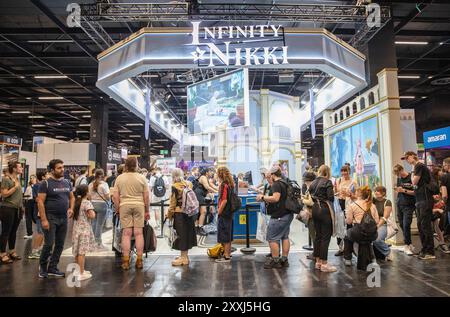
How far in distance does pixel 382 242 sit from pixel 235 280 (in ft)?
7.86

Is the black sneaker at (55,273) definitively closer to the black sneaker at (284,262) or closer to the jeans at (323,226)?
the black sneaker at (284,262)

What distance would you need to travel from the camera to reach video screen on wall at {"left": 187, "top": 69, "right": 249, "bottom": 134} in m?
7.30

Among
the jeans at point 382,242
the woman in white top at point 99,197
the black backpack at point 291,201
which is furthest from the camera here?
the woman in white top at point 99,197

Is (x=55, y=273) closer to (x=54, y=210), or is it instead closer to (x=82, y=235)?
(x=82, y=235)

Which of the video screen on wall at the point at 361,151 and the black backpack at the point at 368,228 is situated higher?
the video screen on wall at the point at 361,151

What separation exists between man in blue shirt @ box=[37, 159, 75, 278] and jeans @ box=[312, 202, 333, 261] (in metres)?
3.31

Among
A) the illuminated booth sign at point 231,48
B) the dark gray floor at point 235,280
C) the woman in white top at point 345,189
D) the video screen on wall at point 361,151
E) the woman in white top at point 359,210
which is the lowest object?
the dark gray floor at point 235,280

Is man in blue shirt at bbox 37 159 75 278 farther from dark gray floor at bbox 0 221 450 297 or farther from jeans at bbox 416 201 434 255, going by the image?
jeans at bbox 416 201 434 255

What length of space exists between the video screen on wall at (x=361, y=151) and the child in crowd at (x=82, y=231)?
5.41m

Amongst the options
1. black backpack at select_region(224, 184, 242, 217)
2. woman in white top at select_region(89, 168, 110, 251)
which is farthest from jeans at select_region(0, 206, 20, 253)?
black backpack at select_region(224, 184, 242, 217)

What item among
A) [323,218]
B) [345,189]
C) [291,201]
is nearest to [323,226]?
[323,218]

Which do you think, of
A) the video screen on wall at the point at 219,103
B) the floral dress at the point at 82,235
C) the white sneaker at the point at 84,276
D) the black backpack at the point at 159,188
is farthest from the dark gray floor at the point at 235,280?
the video screen on wall at the point at 219,103

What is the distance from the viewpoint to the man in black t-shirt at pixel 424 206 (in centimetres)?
468
